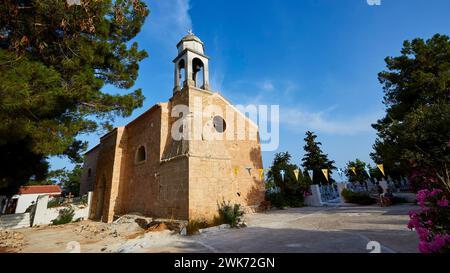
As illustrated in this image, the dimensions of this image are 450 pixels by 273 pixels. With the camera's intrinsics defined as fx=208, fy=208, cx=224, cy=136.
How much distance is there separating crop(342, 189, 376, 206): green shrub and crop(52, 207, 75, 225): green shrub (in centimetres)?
1906

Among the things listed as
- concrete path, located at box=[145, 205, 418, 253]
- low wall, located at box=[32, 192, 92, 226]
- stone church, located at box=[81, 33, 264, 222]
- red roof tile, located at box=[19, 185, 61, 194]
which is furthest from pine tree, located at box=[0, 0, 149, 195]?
red roof tile, located at box=[19, 185, 61, 194]

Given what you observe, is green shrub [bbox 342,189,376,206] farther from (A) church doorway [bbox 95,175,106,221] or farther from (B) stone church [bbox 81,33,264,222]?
(A) church doorway [bbox 95,175,106,221]

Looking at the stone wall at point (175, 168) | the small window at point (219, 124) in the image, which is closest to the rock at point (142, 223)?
the stone wall at point (175, 168)

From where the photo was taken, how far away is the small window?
1295 cm

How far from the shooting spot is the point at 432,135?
4.52m

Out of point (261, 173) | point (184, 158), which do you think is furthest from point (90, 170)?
point (261, 173)

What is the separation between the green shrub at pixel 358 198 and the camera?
13.0 metres

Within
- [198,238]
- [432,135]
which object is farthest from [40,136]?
[432,135]

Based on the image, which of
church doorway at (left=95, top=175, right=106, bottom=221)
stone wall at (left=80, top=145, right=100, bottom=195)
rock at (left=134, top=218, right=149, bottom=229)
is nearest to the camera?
rock at (left=134, top=218, right=149, bottom=229)

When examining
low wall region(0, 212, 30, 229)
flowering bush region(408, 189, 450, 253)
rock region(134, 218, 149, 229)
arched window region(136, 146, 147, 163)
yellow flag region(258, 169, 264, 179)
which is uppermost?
arched window region(136, 146, 147, 163)

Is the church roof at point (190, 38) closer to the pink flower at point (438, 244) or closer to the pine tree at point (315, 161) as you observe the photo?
the pink flower at point (438, 244)

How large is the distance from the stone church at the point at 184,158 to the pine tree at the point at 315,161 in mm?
16652
